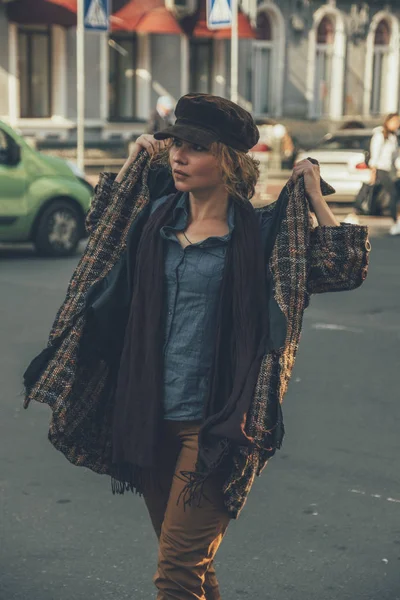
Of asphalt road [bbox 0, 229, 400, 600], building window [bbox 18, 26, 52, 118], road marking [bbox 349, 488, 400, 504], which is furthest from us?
building window [bbox 18, 26, 52, 118]

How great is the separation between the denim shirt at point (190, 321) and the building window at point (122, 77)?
24.8m

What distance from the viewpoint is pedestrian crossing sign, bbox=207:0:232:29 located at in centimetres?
2375

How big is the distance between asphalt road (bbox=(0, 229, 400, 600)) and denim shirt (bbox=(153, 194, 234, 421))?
1248 millimetres

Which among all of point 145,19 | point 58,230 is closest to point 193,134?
point 58,230

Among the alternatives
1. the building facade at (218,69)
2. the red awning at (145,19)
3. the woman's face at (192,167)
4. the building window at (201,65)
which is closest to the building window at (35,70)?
the building facade at (218,69)

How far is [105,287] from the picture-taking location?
3455 millimetres

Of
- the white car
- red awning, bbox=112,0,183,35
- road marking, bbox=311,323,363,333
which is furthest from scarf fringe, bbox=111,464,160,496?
red awning, bbox=112,0,183,35

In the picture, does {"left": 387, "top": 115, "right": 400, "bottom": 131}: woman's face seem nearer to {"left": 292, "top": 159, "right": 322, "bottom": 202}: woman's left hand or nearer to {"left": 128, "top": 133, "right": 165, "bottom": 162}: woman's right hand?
{"left": 128, "top": 133, "right": 165, "bottom": 162}: woman's right hand

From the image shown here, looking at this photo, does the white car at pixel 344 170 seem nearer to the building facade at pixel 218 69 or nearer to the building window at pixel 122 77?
the building facade at pixel 218 69

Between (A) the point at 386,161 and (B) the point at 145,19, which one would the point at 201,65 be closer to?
(B) the point at 145,19

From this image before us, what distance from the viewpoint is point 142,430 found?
3.33m

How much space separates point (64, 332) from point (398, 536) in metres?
2.13

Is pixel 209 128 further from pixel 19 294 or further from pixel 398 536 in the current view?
pixel 19 294

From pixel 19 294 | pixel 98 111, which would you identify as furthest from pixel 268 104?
pixel 19 294
